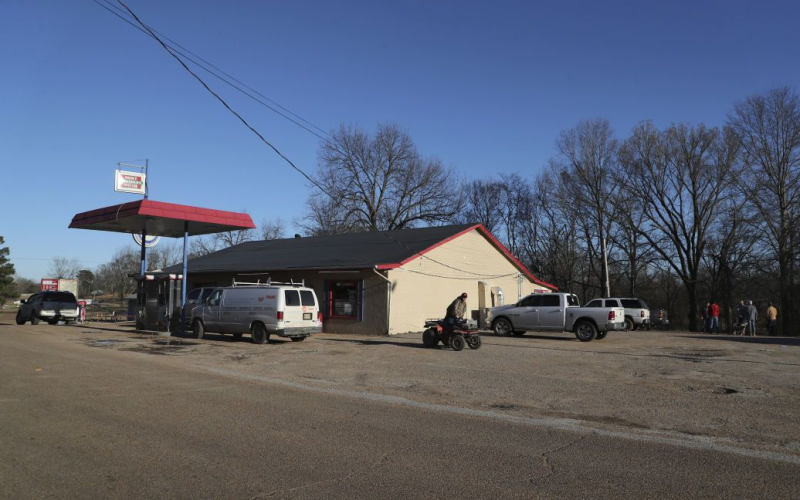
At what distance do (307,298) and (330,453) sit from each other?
14.3 meters

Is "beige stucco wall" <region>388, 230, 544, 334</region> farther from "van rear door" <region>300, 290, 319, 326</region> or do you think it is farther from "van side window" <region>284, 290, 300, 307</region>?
"van side window" <region>284, 290, 300, 307</region>

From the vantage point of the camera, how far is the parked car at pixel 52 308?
102 feet

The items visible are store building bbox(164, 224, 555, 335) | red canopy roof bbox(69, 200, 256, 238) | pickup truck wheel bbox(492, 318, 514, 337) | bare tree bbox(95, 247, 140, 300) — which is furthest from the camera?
bare tree bbox(95, 247, 140, 300)

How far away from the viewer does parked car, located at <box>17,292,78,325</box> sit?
3112 centimetres

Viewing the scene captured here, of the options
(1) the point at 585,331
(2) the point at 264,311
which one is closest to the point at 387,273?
(2) the point at 264,311

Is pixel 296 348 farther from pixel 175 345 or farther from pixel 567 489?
pixel 567 489

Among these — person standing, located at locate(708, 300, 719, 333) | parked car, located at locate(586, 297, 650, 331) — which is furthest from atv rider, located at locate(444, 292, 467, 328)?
person standing, located at locate(708, 300, 719, 333)

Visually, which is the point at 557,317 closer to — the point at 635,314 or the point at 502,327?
the point at 502,327

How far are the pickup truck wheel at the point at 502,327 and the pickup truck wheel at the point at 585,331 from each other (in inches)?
111

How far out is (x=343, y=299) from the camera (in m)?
26.1

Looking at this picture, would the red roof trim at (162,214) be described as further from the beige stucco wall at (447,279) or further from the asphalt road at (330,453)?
the asphalt road at (330,453)

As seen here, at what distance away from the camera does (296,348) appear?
18.8m

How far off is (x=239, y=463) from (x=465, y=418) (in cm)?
360

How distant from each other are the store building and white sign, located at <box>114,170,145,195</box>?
5.52 m
